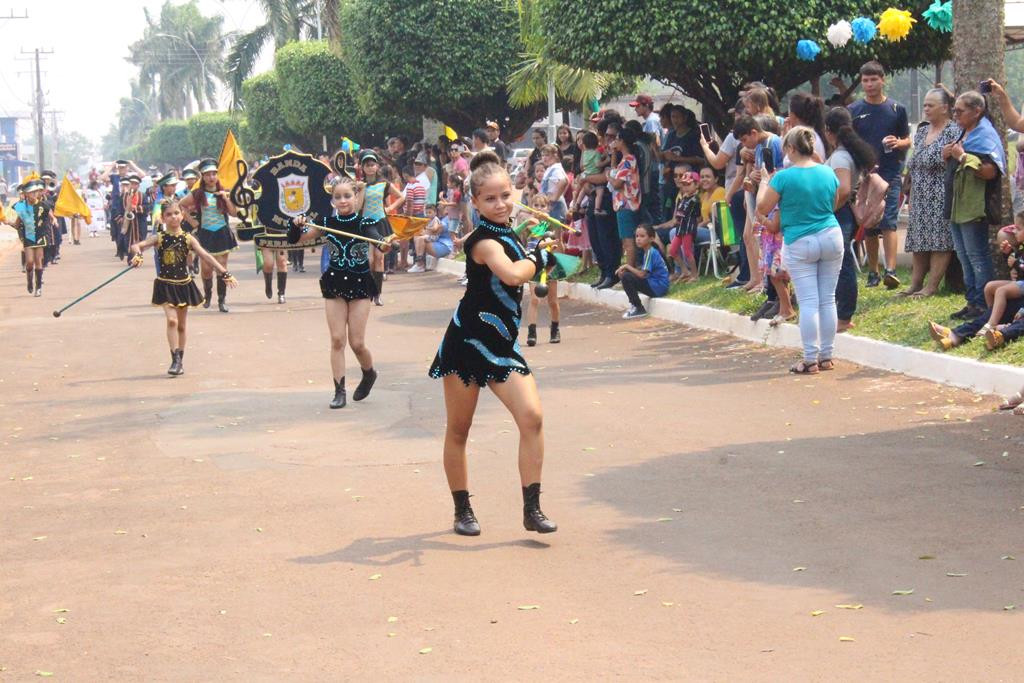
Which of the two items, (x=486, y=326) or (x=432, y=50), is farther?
(x=432, y=50)

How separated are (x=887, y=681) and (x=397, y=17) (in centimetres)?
2677

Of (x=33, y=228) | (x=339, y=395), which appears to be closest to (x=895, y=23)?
(x=339, y=395)

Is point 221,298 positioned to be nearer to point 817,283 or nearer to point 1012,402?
point 817,283

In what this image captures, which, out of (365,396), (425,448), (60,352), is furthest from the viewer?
(60,352)

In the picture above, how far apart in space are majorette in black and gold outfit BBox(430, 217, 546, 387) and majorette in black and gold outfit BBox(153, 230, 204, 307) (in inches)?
279

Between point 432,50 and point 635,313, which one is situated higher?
point 432,50

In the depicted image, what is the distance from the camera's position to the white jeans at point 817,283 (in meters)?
11.7

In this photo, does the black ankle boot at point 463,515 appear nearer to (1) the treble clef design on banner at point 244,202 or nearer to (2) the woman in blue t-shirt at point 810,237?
(2) the woman in blue t-shirt at point 810,237

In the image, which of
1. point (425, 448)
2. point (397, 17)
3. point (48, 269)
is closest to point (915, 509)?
point (425, 448)

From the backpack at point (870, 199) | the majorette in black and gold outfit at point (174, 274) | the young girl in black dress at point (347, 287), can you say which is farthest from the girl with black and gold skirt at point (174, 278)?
the backpack at point (870, 199)

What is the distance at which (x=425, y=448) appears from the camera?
9672 mm

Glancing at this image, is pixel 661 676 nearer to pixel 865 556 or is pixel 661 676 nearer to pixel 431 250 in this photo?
pixel 865 556

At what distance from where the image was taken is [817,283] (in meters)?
11.9

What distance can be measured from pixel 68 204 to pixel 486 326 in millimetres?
27289
